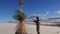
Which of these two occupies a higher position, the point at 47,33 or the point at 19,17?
the point at 19,17

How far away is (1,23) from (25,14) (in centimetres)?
1283

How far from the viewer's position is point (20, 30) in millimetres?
10977

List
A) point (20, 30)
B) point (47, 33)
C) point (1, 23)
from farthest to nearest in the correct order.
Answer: point (1, 23) < point (47, 33) < point (20, 30)

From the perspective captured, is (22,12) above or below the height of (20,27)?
above

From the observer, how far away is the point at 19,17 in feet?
36.2

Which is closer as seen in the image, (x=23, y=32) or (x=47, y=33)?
(x=23, y=32)

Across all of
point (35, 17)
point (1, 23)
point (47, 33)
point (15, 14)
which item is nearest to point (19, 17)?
point (15, 14)

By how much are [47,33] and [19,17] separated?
21.2 ft

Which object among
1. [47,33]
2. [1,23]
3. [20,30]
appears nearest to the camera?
[20,30]

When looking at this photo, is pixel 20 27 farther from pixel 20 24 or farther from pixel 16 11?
pixel 16 11

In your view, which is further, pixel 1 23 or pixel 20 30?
pixel 1 23

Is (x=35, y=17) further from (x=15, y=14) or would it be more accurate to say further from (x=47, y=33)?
(x=47, y=33)

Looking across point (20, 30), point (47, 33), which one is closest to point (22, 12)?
point (20, 30)

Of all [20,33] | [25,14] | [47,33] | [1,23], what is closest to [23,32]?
[20,33]
